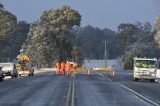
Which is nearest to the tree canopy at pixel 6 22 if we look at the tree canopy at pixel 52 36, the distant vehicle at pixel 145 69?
the tree canopy at pixel 52 36

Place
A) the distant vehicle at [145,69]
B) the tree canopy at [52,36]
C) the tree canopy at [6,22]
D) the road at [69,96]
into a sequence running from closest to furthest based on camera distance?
1. the road at [69,96]
2. the distant vehicle at [145,69]
3. the tree canopy at [6,22]
4. the tree canopy at [52,36]

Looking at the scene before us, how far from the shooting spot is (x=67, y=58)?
117562 mm

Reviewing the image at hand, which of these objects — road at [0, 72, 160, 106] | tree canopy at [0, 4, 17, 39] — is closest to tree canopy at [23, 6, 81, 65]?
tree canopy at [0, 4, 17, 39]

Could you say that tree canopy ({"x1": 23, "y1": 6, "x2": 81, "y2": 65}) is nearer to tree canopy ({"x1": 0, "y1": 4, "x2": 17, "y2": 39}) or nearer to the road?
tree canopy ({"x1": 0, "y1": 4, "x2": 17, "y2": 39})

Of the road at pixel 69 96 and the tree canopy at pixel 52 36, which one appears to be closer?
the road at pixel 69 96

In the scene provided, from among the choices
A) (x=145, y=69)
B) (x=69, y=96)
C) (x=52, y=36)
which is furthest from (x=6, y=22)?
(x=69, y=96)

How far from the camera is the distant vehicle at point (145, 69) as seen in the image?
50.0 metres

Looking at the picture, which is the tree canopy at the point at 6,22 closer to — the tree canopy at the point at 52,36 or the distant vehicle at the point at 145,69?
the tree canopy at the point at 52,36

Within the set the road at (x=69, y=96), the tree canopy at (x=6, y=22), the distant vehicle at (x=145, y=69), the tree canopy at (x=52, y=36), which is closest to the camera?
the road at (x=69, y=96)

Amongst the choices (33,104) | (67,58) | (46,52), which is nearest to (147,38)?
(67,58)

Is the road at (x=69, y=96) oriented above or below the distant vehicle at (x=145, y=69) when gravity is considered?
below

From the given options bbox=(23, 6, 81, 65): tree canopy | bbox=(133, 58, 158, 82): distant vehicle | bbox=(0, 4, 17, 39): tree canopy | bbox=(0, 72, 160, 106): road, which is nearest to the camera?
bbox=(0, 72, 160, 106): road

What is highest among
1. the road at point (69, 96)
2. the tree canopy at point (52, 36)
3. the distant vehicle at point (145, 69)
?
the tree canopy at point (52, 36)

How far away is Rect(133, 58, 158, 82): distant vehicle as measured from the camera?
50.0m
